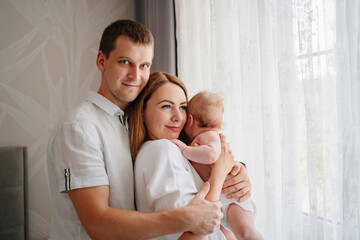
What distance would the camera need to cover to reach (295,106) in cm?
148

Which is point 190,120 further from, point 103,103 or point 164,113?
point 103,103

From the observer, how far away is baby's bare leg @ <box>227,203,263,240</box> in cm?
121

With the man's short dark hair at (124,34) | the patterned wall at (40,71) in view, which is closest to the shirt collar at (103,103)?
the man's short dark hair at (124,34)

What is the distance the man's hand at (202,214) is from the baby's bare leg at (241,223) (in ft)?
0.68

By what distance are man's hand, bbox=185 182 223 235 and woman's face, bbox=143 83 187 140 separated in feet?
1.43

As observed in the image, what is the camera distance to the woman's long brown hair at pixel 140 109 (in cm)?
138

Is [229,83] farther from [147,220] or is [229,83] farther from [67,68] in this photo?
[67,68]

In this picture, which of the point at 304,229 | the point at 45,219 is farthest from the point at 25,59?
the point at 304,229

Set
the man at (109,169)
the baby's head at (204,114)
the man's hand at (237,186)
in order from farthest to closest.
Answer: the baby's head at (204,114) → the man's hand at (237,186) → the man at (109,169)

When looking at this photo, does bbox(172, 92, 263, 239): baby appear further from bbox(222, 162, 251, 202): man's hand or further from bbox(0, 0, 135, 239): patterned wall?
bbox(0, 0, 135, 239): patterned wall

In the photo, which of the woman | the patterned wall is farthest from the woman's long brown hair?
the patterned wall

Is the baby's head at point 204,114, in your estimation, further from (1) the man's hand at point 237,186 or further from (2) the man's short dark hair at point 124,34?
(2) the man's short dark hair at point 124,34

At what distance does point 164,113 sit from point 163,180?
0.43 m

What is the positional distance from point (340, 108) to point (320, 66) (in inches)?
9.7
